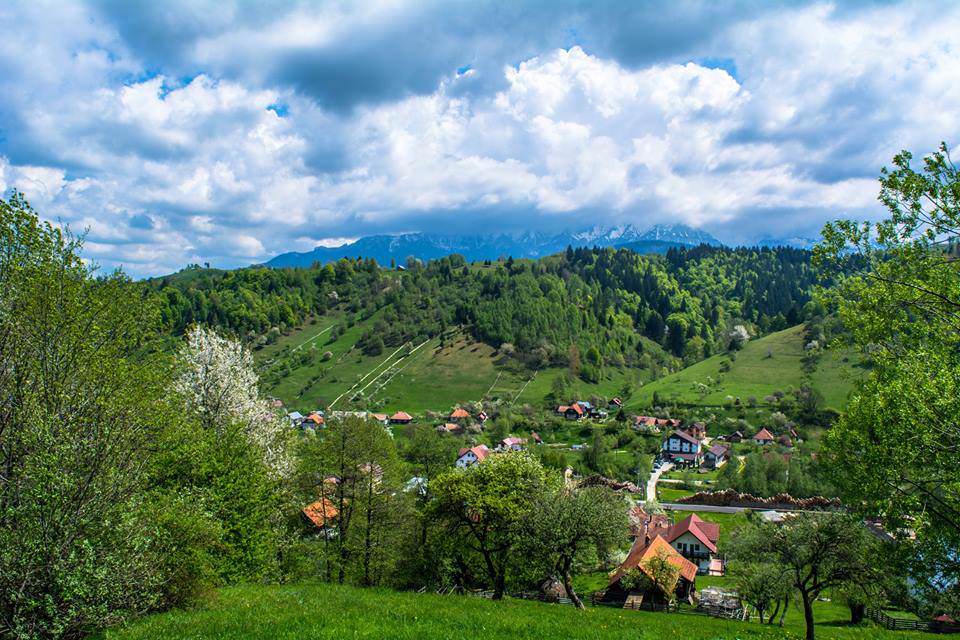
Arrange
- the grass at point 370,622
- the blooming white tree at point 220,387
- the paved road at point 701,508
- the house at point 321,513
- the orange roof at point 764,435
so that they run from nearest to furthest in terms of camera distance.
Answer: the grass at point 370,622
the blooming white tree at point 220,387
the house at point 321,513
the paved road at point 701,508
the orange roof at point 764,435

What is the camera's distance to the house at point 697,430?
135 m

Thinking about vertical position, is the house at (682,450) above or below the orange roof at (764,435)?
below

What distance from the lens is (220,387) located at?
30.2 metres

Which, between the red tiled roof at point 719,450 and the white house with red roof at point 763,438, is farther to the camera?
the white house with red roof at point 763,438

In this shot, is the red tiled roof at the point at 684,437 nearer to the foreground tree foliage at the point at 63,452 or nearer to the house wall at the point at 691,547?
the house wall at the point at 691,547

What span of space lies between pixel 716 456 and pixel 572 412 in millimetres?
48114

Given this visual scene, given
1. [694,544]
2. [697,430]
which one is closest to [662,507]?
[694,544]

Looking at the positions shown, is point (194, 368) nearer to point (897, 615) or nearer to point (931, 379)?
point (931, 379)

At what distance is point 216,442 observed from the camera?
24281 mm

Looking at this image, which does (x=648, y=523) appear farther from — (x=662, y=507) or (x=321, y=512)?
(x=321, y=512)

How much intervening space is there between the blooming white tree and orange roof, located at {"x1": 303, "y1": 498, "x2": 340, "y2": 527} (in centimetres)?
325

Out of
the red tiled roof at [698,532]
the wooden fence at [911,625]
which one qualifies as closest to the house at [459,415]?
the red tiled roof at [698,532]

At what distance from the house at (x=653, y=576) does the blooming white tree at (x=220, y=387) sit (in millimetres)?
34152

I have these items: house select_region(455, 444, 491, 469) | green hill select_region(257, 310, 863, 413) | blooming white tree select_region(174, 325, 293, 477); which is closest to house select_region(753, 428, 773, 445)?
green hill select_region(257, 310, 863, 413)
